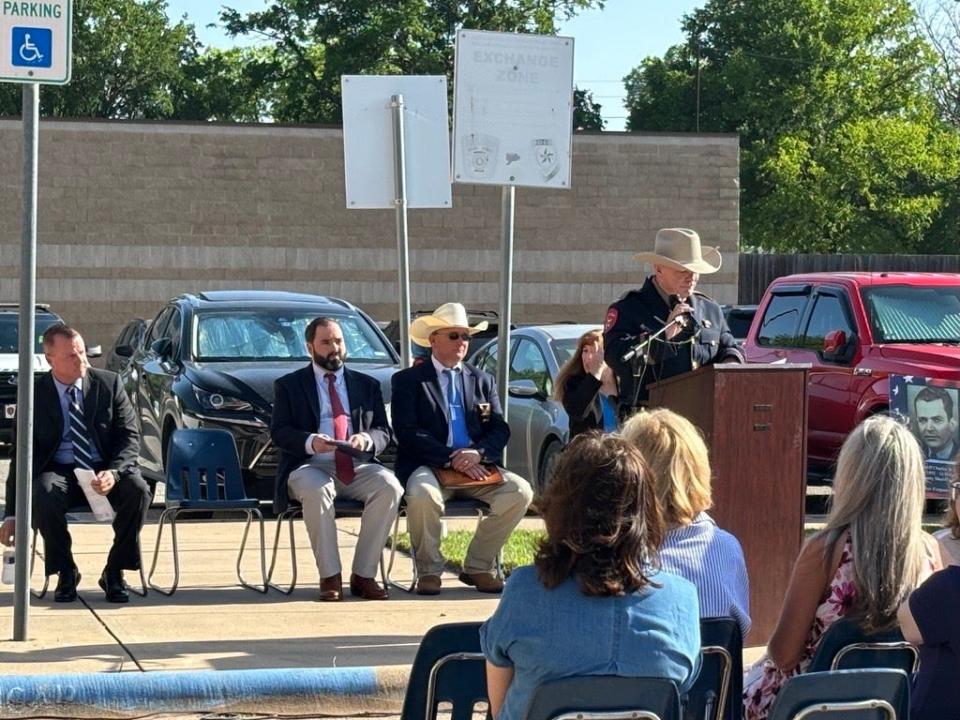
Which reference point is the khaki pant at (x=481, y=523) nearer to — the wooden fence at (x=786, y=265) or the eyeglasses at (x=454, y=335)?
the eyeglasses at (x=454, y=335)

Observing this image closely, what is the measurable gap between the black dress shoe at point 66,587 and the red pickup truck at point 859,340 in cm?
680

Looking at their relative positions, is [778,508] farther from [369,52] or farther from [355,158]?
[369,52]

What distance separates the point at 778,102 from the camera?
63500mm

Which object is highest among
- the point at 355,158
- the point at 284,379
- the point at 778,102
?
the point at 778,102

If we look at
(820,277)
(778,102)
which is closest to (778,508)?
(820,277)

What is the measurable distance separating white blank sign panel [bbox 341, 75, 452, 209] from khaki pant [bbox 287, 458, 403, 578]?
6.75ft

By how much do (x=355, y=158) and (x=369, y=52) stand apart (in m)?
46.5

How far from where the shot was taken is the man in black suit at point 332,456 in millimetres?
9117

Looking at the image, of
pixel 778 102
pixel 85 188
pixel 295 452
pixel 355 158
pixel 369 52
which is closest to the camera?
pixel 295 452

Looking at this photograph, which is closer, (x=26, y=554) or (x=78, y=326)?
(x=26, y=554)

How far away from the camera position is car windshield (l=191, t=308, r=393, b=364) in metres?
13.7

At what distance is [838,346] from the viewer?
13750mm

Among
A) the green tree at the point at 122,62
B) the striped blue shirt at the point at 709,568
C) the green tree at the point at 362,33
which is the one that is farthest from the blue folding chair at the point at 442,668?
the green tree at the point at 122,62

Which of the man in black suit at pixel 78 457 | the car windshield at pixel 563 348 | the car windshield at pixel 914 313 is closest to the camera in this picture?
the man in black suit at pixel 78 457
